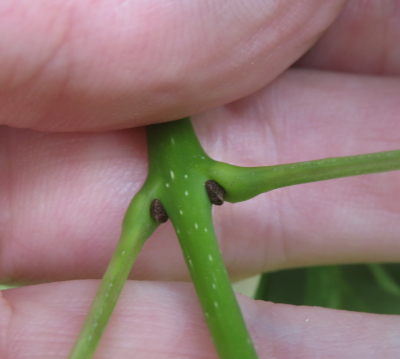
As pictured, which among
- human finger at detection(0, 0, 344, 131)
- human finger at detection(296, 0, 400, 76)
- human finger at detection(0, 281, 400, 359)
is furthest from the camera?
human finger at detection(296, 0, 400, 76)

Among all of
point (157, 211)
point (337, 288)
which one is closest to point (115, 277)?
point (157, 211)

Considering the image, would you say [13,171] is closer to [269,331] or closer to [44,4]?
[44,4]

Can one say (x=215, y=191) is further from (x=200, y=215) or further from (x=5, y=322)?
(x=5, y=322)

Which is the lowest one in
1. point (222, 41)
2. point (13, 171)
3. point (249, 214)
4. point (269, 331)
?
point (269, 331)

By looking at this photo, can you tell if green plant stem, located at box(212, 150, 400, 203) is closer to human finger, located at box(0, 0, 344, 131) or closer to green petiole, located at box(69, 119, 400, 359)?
green petiole, located at box(69, 119, 400, 359)

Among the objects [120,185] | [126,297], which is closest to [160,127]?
[120,185]

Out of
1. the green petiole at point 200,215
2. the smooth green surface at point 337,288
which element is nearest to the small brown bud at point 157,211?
the green petiole at point 200,215

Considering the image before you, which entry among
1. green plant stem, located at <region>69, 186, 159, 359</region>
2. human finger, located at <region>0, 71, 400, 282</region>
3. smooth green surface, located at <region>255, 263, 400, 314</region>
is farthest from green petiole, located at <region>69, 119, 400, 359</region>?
smooth green surface, located at <region>255, 263, 400, 314</region>
